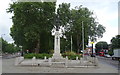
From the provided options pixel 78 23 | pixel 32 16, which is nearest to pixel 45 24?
pixel 32 16

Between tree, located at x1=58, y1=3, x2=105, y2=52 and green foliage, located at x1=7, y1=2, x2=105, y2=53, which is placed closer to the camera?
green foliage, located at x1=7, y1=2, x2=105, y2=53

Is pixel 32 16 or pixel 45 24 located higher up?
pixel 32 16

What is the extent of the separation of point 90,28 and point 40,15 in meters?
25.8

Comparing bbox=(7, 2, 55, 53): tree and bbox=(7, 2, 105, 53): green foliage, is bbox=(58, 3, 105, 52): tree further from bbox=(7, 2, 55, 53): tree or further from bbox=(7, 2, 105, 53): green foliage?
bbox=(7, 2, 55, 53): tree

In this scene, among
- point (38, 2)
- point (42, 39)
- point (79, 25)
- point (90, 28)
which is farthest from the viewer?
point (90, 28)

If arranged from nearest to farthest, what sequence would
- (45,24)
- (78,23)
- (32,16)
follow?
(32,16), (45,24), (78,23)

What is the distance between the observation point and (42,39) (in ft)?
184

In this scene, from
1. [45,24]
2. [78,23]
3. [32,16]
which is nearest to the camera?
[32,16]

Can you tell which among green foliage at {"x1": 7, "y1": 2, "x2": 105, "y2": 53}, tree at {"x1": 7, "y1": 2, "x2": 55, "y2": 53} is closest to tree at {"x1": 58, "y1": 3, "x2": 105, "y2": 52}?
green foliage at {"x1": 7, "y1": 2, "x2": 105, "y2": 53}

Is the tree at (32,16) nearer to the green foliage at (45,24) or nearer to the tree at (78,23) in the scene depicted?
the green foliage at (45,24)

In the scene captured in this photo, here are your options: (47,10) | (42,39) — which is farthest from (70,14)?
(47,10)

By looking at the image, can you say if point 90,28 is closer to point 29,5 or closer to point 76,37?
point 76,37

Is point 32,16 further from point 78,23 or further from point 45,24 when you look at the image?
point 78,23

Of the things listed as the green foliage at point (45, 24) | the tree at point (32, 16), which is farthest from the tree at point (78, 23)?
the tree at point (32, 16)
